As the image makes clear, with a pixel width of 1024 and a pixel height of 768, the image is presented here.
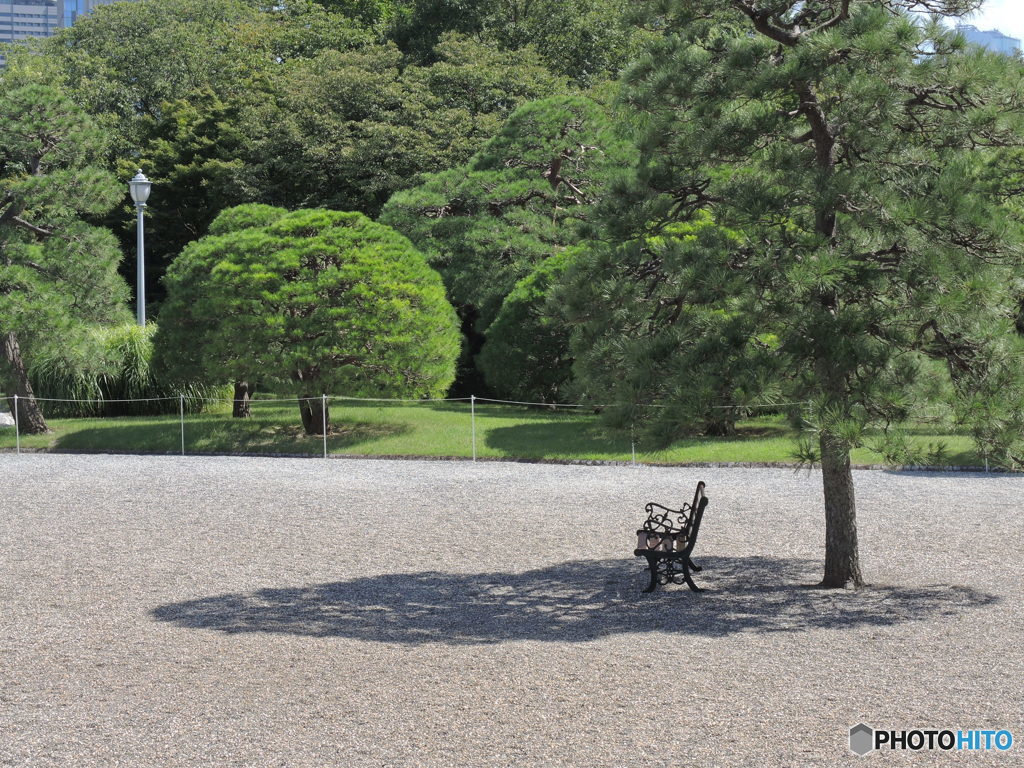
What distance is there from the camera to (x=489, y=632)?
6668mm

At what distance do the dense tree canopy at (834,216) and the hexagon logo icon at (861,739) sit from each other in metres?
1.94

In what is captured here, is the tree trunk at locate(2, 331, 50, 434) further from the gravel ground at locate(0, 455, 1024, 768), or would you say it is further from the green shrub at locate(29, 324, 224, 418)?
the gravel ground at locate(0, 455, 1024, 768)

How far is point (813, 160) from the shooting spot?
7.50 m

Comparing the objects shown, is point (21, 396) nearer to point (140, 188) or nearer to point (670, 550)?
point (140, 188)

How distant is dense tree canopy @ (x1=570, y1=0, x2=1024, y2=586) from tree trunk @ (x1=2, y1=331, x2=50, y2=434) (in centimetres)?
1571

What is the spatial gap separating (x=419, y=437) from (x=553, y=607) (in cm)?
1109

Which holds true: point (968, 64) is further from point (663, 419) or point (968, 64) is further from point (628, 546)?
point (628, 546)

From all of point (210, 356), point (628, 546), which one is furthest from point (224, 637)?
point (210, 356)

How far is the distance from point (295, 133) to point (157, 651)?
25.9 meters

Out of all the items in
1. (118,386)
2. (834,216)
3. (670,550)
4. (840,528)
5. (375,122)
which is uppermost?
(375,122)

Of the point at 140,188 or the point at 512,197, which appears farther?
the point at 512,197

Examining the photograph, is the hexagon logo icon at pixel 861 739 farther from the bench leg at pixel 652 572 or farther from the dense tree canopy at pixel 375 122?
the dense tree canopy at pixel 375 122

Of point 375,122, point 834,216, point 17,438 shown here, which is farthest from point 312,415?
point 375,122

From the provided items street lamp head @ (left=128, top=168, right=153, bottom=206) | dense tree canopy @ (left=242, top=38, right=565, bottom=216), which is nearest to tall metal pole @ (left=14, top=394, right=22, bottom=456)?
street lamp head @ (left=128, top=168, right=153, bottom=206)
